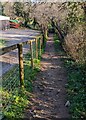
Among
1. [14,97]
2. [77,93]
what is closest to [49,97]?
[77,93]

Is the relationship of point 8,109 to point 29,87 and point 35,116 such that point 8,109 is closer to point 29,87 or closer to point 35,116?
point 35,116

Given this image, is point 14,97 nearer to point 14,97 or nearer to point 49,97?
point 14,97

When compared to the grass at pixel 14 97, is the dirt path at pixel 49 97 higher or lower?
lower

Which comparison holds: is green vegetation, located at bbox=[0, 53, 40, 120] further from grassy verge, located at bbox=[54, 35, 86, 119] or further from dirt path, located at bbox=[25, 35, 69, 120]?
grassy verge, located at bbox=[54, 35, 86, 119]

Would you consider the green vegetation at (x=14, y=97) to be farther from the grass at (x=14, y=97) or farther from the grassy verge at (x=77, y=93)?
the grassy verge at (x=77, y=93)

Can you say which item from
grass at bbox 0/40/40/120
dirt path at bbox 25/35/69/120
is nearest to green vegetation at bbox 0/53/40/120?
grass at bbox 0/40/40/120

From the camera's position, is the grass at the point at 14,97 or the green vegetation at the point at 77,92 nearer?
the grass at the point at 14,97

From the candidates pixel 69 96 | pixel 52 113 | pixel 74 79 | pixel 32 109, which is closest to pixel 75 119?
pixel 52 113

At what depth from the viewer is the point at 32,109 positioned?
18.0 feet

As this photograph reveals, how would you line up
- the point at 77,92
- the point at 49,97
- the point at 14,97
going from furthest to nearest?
the point at 77,92, the point at 49,97, the point at 14,97

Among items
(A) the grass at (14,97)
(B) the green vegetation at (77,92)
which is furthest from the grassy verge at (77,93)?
(A) the grass at (14,97)

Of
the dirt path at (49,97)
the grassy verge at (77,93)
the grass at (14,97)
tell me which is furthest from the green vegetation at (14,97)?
the grassy verge at (77,93)

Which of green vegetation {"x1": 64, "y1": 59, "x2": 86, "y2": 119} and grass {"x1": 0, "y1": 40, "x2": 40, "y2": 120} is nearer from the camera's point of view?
grass {"x1": 0, "y1": 40, "x2": 40, "y2": 120}

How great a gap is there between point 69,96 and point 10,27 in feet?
133
